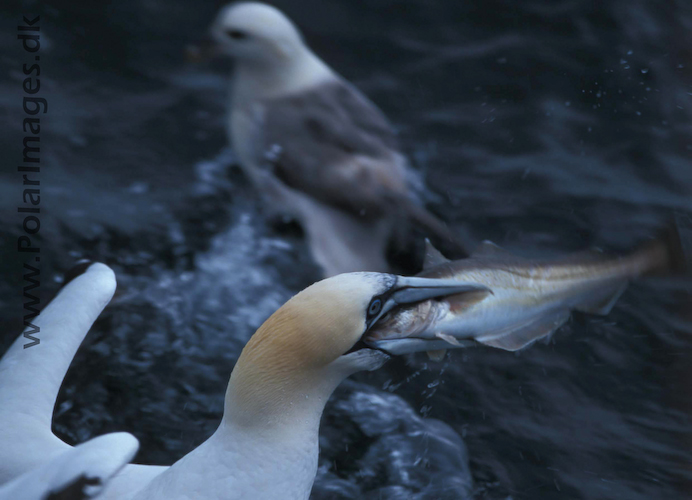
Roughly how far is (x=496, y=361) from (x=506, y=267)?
64.1 inches

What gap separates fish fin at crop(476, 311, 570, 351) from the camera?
259 centimetres

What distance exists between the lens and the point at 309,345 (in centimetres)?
225

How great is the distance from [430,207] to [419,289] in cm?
284

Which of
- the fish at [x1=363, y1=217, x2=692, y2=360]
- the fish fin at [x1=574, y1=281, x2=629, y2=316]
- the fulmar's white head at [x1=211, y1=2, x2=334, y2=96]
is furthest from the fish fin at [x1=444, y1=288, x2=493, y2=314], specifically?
the fulmar's white head at [x1=211, y1=2, x2=334, y2=96]

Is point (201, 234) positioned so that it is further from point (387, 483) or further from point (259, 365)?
point (259, 365)

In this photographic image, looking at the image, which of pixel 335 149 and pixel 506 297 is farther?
pixel 335 149

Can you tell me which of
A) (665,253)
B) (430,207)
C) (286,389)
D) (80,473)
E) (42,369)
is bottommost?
(430,207)

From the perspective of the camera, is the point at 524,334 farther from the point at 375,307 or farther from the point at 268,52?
the point at 268,52

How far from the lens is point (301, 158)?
4961mm

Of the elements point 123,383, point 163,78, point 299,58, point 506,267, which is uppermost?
point 506,267

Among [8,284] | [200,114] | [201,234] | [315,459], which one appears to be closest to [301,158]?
[201,234]

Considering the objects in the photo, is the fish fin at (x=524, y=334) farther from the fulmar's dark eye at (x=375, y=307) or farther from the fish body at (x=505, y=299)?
the fulmar's dark eye at (x=375, y=307)

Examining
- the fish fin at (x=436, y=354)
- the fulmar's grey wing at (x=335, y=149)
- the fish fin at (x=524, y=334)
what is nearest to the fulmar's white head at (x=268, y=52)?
the fulmar's grey wing at (x=335, y=149)

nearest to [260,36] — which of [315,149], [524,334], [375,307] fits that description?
[315,149]
